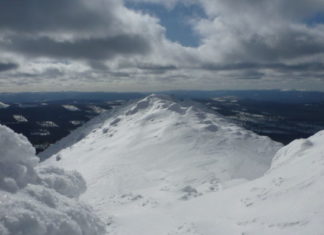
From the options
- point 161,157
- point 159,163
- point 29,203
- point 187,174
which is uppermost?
point 29,203

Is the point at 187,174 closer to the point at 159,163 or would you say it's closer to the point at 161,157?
the point at 159,163

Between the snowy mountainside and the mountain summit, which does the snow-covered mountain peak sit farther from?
the mountain summit

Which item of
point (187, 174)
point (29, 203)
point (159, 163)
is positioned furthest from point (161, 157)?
point (29, 203)

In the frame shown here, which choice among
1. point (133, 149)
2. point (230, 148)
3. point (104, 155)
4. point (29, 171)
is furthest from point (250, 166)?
point (29, 171)

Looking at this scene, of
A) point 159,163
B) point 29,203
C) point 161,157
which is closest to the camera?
point 29,203

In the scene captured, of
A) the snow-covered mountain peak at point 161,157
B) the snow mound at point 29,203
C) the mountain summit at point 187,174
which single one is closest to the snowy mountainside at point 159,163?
the snow-covered mountain peak at point 161,157

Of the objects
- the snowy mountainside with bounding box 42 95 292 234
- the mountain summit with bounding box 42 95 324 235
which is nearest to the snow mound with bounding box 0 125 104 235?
the mountain summit with bounding box 42 95 324 235

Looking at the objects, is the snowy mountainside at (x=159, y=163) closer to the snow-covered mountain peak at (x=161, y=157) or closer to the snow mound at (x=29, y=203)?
the snow-covered mountain peak at (x=161, y=157)
